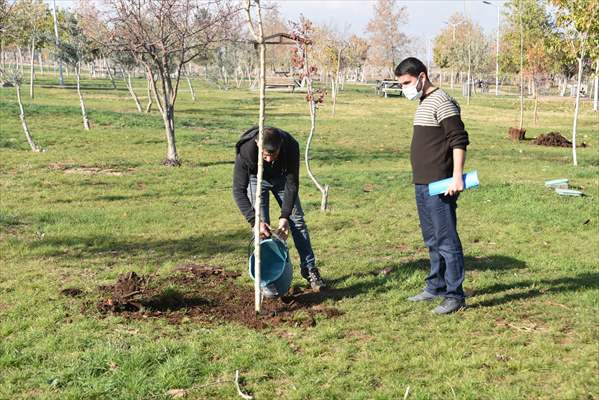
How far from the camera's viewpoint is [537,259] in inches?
283

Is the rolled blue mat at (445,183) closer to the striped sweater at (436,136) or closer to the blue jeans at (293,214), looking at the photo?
the striped sweater at (436,136)

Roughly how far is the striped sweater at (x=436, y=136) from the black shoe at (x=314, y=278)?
1.41 meters

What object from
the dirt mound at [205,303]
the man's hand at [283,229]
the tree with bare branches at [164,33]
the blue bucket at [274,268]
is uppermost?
the tree with bare branches at [164,33]

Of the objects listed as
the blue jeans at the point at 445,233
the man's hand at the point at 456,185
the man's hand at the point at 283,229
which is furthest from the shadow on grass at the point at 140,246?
the man's hand at the point at 456,185

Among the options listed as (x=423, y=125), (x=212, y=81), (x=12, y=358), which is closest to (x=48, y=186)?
(x=12, y=358)

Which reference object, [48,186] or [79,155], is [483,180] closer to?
[48,186]

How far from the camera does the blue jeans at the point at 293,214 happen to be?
18.4 ft

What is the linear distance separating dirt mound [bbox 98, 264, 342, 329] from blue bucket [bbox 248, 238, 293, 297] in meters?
0.14

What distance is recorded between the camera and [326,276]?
6.37 meters

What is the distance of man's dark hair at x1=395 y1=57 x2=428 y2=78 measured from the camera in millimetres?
4863

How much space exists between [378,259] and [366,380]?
334 cm

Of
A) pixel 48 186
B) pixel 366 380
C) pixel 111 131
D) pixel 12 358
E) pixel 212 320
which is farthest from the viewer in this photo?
pixel 111 131

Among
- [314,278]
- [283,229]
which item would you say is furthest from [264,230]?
[314,278]

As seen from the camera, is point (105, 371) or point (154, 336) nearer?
point (105, 371)
